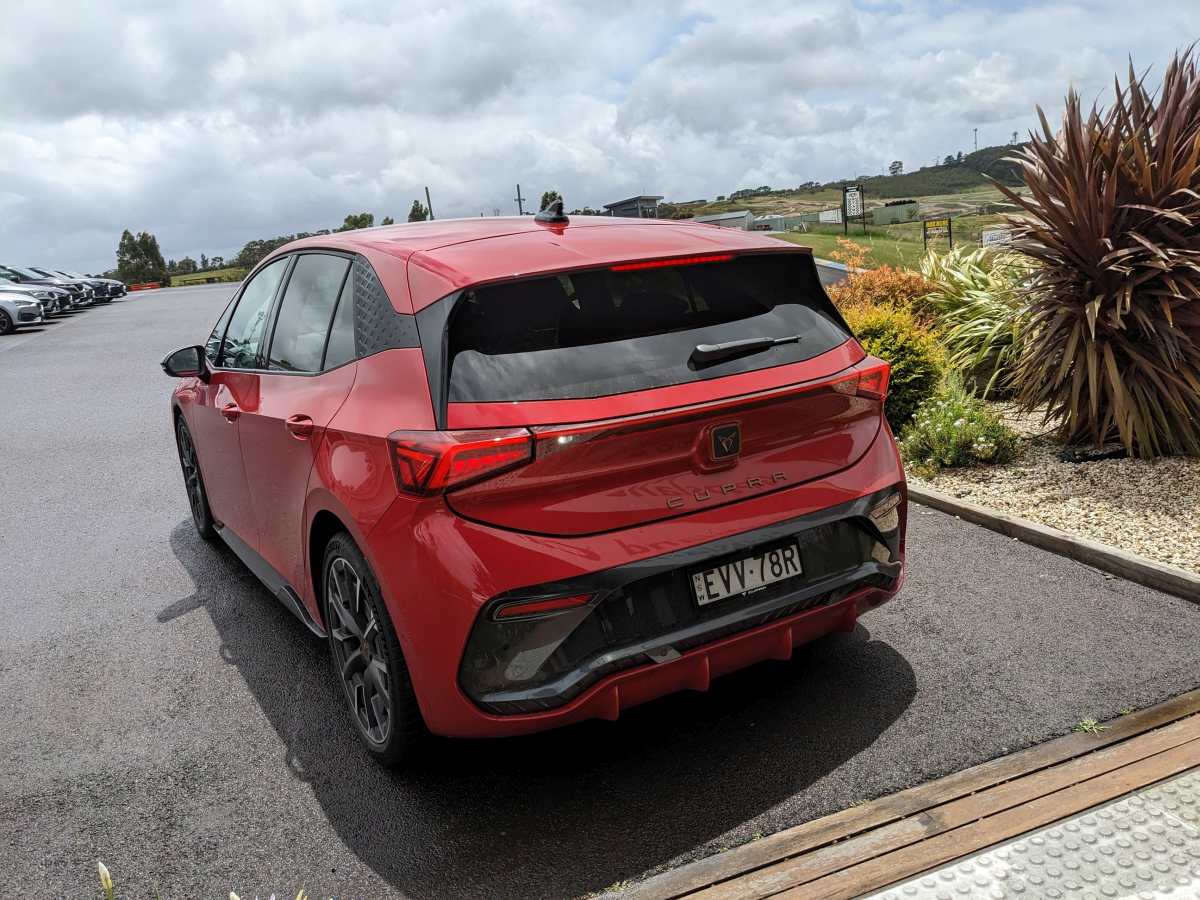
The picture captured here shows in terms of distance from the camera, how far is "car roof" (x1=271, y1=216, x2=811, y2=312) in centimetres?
317

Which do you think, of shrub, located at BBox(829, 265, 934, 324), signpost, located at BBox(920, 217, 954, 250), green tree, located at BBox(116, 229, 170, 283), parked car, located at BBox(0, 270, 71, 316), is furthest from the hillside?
shrub, located at BBox(829, 265, 934, 324)

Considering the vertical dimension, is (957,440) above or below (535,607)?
below

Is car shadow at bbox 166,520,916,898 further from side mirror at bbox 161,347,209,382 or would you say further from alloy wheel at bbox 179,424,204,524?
alloy wheel at bbox 179,424,204,524

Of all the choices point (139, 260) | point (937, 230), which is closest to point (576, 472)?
point (937, 230)

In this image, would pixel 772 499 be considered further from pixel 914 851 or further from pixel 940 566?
pixel 940 566

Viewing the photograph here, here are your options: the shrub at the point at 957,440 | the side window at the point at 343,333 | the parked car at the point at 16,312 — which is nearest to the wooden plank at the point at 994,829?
the side window at the point at 343,333

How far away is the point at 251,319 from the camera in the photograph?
15.8 ft

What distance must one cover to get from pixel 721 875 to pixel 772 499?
113cm

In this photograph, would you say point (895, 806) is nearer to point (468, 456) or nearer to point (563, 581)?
point (563, 581)

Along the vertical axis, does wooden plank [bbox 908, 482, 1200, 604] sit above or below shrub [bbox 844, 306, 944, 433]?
below

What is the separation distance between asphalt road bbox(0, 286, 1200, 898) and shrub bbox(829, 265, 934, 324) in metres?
4.59

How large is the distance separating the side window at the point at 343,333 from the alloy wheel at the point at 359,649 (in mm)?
722

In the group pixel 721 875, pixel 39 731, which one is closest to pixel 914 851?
pixel 721 875

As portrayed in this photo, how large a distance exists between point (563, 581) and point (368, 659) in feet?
3.32
